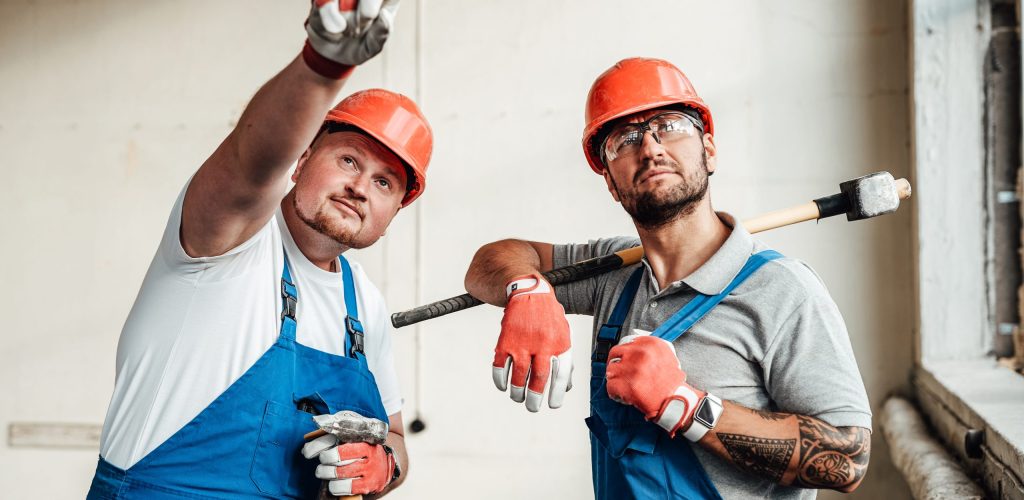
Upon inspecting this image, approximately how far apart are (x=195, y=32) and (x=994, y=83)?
3.66 m

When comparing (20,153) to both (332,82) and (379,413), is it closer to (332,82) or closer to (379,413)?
(379,413)

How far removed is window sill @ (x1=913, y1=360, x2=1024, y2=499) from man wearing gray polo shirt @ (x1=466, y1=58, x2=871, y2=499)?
559 millimetres

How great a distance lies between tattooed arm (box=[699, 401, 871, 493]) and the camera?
140 centimetres

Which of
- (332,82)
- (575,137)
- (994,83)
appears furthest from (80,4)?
(994,83)

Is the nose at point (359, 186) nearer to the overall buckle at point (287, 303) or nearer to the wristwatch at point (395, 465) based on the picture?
the overall buckle at point (287, 303)

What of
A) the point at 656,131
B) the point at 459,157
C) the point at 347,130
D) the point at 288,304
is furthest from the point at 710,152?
the point at 459,157

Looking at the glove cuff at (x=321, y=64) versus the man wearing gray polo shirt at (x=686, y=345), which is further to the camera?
the man wearing gray polo shirt at (x=686, y=345)

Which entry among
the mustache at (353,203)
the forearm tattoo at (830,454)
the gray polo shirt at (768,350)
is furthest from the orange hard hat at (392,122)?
the forearm tattoo at (830,454)

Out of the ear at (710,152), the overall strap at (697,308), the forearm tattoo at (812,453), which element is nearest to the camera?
the forearm tattoo at (812,453)

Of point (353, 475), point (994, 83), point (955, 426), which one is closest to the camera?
point (353, 475)

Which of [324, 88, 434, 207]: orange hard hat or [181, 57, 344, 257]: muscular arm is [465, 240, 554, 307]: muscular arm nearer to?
[324, 88, 434, 207]: orange hard hat

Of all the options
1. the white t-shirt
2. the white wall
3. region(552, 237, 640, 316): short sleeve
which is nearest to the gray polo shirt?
region(552, 237, 640, 316): short sleeve

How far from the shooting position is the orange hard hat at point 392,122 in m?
1.94

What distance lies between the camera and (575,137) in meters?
3.63
